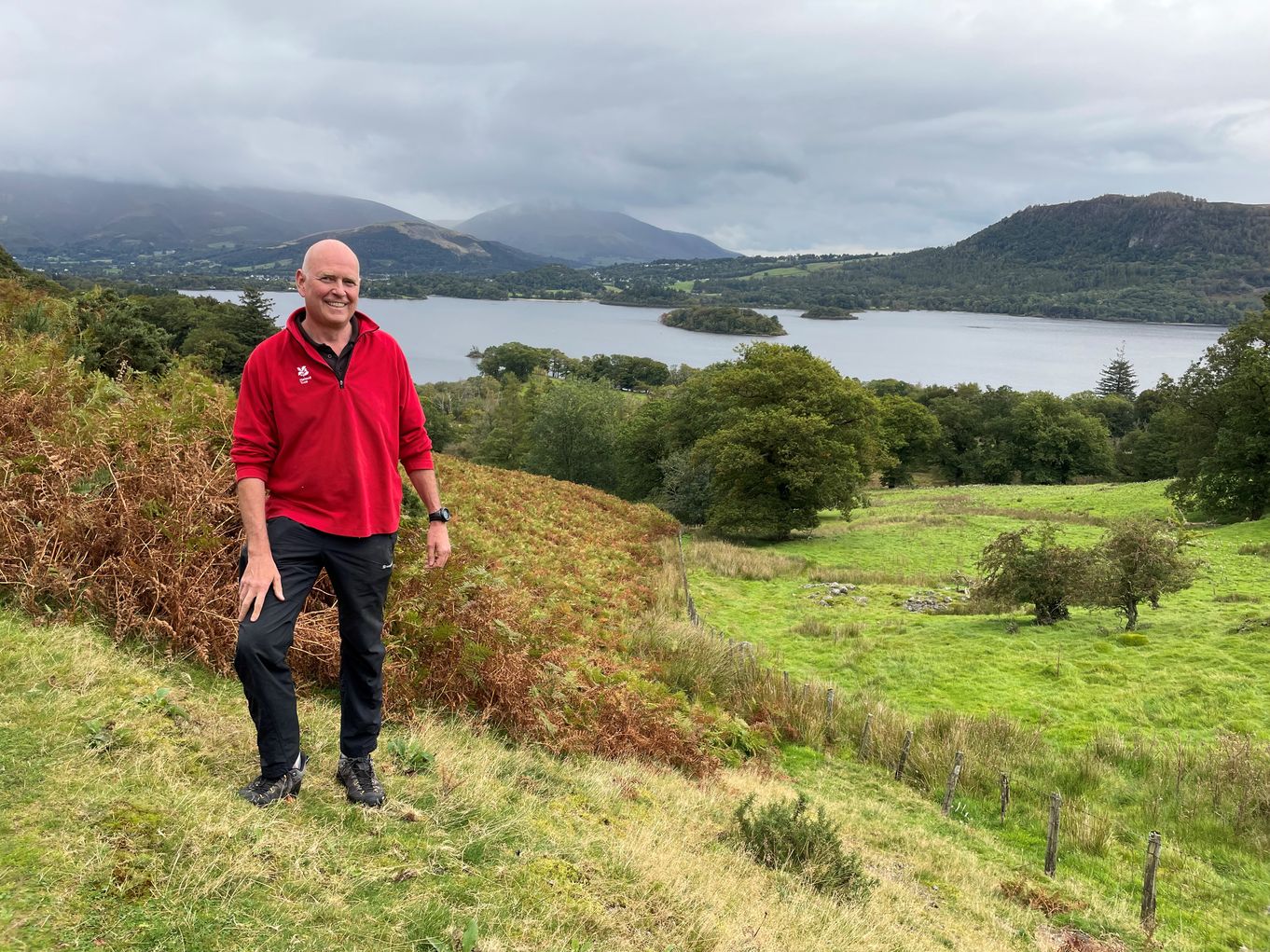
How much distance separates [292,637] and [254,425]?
100cm

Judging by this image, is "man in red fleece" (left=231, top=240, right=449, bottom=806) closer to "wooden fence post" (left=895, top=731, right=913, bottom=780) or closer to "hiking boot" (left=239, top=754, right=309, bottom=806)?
"hiking boot" (left=239, top=754, right=309, bottom=806)

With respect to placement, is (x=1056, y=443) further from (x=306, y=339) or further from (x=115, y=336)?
(x=306, y=339)

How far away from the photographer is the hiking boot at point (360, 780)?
11.5ft

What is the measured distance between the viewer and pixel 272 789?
10.7ft

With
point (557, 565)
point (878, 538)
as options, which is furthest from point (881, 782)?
point (878, 538)

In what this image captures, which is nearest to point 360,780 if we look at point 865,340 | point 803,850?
point 803,850

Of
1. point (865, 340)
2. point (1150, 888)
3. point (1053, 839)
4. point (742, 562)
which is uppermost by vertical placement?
point (865, 340)

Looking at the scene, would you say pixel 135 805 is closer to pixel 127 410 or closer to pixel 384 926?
pixel 384 926

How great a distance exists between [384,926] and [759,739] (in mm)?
7149

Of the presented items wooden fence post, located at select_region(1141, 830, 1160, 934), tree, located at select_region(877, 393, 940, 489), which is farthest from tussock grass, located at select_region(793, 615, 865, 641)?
tree, located at select_region(877, 393, 940, 489)

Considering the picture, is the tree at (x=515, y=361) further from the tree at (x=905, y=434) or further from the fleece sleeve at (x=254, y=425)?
the fleece sleeve at (x=254, y=425)

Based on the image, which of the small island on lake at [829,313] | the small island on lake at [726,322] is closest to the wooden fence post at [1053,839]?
the small island on lake at [726,322]

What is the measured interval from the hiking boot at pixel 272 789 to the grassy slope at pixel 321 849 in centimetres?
8

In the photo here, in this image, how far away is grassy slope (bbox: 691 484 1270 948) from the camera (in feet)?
23.1
